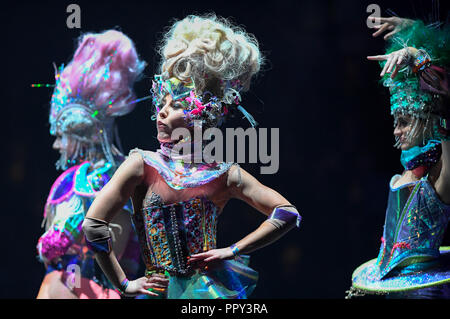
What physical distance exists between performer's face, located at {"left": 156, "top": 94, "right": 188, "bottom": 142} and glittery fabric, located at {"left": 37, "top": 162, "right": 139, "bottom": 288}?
0.78m

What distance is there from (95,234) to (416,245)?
125cm

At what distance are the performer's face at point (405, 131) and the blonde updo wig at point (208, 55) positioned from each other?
64 centimetres

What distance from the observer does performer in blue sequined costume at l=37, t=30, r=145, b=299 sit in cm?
290

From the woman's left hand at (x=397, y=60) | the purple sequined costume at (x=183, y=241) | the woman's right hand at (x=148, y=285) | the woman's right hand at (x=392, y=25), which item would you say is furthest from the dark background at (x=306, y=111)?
the woman's right hand at (x=148, y=285)

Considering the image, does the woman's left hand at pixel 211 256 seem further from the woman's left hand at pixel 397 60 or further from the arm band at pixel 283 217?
the woman's left hand at pixel 397 60

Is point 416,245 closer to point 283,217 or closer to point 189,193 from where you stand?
point 283,217

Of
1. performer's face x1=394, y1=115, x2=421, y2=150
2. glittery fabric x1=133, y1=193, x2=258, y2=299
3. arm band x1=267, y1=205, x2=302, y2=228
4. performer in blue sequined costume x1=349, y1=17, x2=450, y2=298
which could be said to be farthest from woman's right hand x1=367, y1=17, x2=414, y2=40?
glittery fabric x1=133, y1=193, x2=258, y2=299

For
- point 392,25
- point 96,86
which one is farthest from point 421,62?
point 96,86

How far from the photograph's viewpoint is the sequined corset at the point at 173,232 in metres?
2.13

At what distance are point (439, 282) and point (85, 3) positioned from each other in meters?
2.03

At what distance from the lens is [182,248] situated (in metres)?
2.13

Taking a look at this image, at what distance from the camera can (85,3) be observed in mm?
2893

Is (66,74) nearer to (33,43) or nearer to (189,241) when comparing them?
(33,43)
